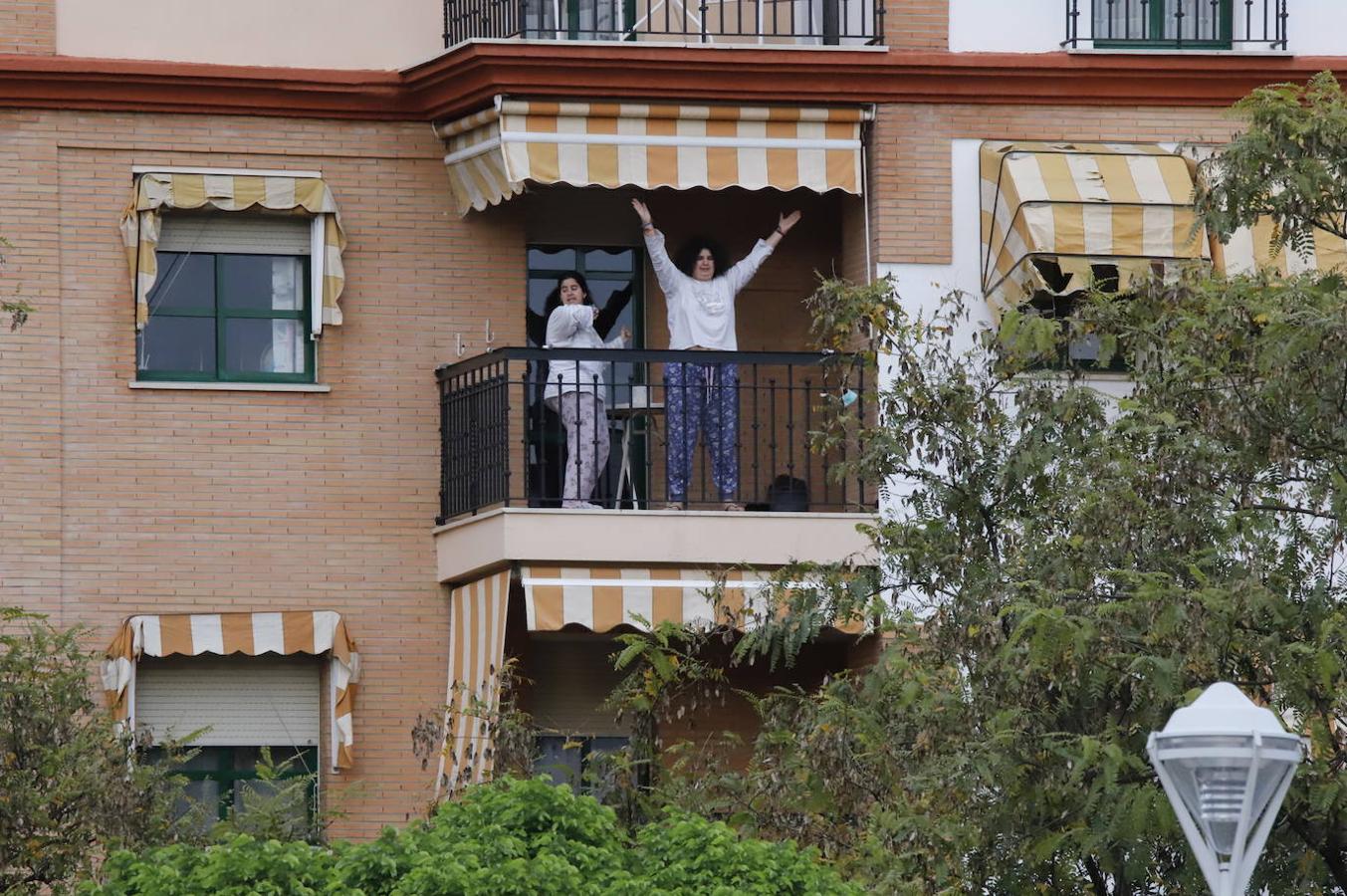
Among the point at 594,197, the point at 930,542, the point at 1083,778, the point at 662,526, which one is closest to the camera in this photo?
the point at 1083,778

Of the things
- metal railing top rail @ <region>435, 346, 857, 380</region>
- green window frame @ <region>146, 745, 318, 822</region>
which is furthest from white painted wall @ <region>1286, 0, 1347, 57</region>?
green window frame @ <region>146, 745, 318, 822</region>

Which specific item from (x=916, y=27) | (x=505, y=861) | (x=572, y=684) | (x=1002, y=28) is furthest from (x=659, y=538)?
(x=505, y=861)

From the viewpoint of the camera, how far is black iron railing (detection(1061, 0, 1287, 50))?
21641 millimetres

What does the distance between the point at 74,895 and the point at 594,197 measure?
284 inches

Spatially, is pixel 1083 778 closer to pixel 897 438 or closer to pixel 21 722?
pixel 897 438

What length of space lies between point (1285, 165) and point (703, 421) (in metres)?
6.06

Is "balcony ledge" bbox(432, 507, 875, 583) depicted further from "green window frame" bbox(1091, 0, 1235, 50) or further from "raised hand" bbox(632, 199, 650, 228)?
"green window frame" bbox(1091, 0, 1235, 50)

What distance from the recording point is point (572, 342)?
21.1 metres

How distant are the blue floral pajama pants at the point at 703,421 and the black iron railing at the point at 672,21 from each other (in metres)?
2.32

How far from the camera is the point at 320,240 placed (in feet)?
69.6

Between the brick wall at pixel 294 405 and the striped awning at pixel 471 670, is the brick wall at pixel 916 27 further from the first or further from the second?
the striped awning at pixel 471 670

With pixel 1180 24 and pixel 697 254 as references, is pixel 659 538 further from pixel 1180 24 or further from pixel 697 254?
pixel 1180 24

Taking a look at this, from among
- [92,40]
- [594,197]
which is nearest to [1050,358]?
[594,197]

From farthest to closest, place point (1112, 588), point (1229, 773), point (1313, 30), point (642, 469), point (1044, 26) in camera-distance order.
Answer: point (642, 469)
point (1313, 30)
point (1044, 26)
point (1112, 588)
point (1229, 773)
